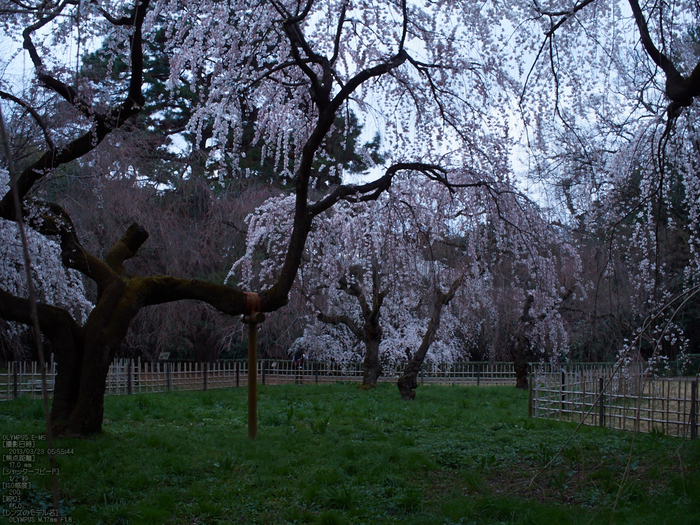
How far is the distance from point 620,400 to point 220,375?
11.1 m

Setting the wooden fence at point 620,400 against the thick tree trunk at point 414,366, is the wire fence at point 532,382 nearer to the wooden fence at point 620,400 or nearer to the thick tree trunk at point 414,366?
the wooden fence at point 620,400

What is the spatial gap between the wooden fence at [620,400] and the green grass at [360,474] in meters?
0.55

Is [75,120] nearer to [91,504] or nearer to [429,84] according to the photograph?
[429,84]

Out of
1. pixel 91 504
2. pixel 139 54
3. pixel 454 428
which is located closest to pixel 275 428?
pixel 454 428

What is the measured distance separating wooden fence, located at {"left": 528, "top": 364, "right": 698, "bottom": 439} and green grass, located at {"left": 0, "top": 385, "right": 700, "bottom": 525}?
0.55 m

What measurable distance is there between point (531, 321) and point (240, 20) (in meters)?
12.5

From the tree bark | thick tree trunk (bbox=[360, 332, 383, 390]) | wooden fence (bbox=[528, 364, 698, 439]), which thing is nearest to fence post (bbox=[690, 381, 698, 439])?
wooden fence (bbox=[528, 364, 698, 439])

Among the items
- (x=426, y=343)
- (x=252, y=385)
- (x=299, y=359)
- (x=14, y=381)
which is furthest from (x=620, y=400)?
(x=299, y=359)

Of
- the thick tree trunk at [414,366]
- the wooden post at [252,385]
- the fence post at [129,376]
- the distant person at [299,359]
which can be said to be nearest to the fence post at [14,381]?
the fence post at [129,376]

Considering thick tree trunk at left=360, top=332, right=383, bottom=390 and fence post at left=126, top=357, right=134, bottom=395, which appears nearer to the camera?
fence post at left=126, top=357, right=134, bottom=395

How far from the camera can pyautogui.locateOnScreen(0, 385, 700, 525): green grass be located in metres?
3.78

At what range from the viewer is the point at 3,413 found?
799 cm

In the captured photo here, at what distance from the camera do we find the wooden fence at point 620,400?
6.84 metres

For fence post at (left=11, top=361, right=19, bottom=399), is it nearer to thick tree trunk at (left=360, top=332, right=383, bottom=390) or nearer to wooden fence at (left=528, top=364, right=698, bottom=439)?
thick tree trunk at (left=360, top=332, right=383, bottom=390)
